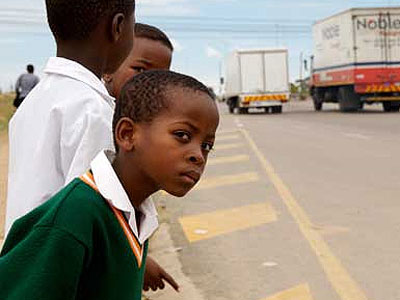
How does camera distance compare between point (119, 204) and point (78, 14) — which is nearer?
point (119, 204)

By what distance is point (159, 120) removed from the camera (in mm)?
2002

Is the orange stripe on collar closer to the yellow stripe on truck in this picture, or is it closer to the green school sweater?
the green school sweater

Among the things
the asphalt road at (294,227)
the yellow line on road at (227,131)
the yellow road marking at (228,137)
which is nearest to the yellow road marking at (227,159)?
the asphalt road at (294,227)

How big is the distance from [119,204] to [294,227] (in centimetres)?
554

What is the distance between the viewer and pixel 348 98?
1169 inches

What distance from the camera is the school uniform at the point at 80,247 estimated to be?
1699mm

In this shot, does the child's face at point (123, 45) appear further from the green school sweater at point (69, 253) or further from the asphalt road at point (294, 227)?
the asphalt road at point (294, 227)

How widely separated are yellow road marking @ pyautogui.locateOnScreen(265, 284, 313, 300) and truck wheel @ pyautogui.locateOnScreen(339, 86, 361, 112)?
977 inches

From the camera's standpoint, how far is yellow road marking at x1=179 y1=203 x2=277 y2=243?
7164 millimetres

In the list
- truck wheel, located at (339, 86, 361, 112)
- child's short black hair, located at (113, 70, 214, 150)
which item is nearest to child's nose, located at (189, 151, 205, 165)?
child's short black hair, located at (113, 70, 214, 150)

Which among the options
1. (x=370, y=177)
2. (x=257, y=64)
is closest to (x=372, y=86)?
(x=257, y=64)

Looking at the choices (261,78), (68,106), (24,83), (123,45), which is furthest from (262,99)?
(68,106)

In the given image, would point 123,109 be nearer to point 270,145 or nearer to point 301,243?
point 301,243

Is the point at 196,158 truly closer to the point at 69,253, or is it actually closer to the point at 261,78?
the point at 69,253
